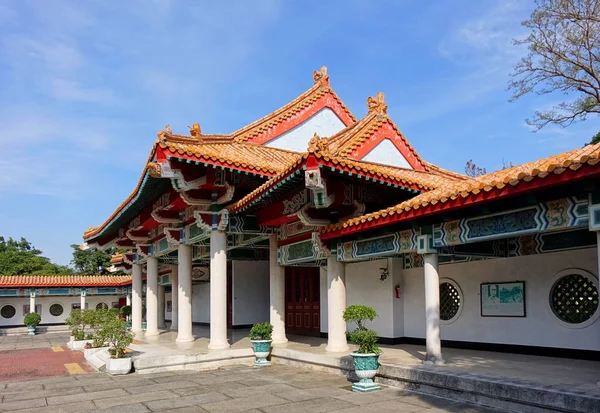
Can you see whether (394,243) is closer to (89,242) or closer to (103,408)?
(103,408)

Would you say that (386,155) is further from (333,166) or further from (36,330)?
(36,330)

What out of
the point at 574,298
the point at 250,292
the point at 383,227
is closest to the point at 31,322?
the point at 250,292

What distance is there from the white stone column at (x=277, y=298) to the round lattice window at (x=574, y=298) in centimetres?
632

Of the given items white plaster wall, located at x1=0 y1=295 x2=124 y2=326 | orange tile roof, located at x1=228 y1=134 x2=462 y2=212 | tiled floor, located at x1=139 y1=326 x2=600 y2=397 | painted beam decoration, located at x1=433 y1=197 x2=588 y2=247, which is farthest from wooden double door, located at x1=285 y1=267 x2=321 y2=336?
white plaster wall, located at x1=0 y1=295 x2=124 y2=326

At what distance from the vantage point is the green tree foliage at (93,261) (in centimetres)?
4912

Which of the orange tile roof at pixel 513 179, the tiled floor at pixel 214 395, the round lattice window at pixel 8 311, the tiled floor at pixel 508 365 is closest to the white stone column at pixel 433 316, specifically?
the tiled floor at pixel 508 365

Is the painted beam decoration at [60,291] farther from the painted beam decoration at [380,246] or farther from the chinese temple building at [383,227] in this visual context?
the painted beam decoration at [380,246]

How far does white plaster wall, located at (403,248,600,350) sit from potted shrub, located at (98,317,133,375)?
256 inches

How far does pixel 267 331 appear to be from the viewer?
1189 cm

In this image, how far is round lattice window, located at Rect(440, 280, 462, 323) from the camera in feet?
37.1

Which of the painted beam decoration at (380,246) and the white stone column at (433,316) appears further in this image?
the painted beam decoration at (380,246)

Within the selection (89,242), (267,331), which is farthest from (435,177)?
(89,242)

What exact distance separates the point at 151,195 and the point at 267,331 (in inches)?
218

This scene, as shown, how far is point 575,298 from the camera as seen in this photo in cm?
916
